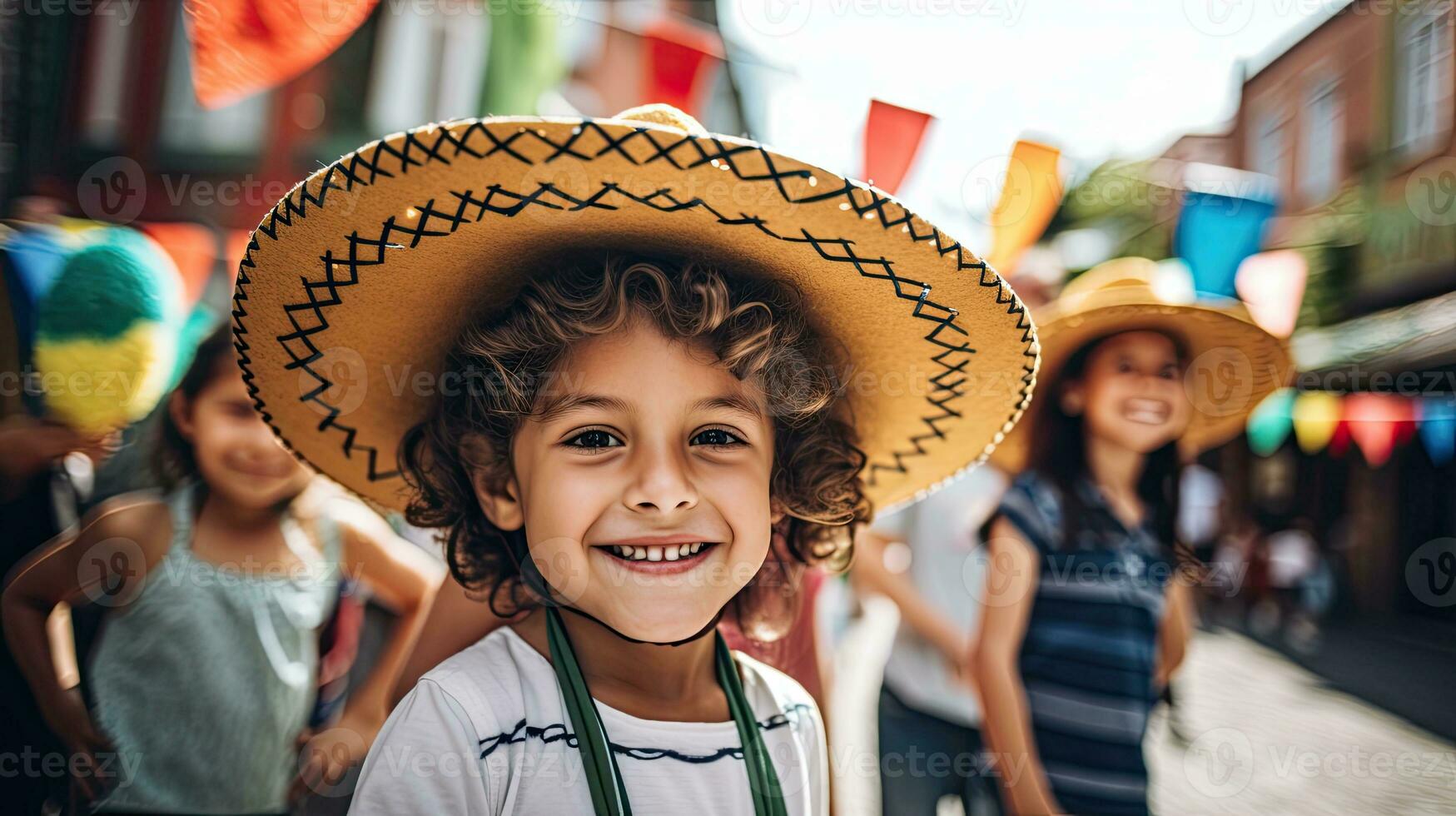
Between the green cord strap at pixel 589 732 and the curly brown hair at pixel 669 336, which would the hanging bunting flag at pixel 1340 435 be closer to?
the curly brown hair at pixel 669 336

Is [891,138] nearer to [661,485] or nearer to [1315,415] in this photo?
[661,485]

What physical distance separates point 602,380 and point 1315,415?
8.19 meters

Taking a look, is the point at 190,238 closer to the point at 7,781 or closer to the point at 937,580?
the point at 7,781

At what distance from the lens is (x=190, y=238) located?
8.31 feet

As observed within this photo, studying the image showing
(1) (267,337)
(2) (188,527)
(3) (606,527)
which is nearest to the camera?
(3) (606,527)

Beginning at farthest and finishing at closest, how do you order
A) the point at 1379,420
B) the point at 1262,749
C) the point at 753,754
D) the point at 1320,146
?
the point at 1320,146 < the point at 1379,420 < the point at 1262,749 < the point at 753,754

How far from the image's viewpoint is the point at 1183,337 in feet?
7.89

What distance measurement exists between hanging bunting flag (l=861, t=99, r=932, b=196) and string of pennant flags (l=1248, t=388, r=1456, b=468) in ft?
17.6

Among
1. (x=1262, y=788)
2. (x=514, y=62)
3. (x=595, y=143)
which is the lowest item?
(x=1262, y=788)

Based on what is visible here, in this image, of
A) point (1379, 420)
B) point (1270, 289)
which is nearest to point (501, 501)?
point (1270, 289)

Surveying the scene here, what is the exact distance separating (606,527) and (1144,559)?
5.86 ft

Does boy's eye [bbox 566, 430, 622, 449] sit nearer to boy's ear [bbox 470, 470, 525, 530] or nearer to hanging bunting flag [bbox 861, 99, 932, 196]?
boy's ear [bbox 470, 470, 525, 530]

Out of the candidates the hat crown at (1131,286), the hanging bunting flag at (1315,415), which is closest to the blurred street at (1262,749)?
the hat crown at (1131,286)

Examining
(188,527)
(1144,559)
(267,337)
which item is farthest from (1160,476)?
(188,527)
